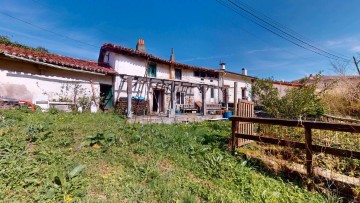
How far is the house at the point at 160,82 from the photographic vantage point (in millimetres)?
13661

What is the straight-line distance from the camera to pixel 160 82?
46.1 ft

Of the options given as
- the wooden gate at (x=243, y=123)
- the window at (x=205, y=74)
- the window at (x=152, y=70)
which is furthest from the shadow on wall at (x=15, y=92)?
the window at (x=205, y=74)

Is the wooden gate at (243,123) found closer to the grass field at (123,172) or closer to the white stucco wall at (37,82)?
the grass field at (123,172)

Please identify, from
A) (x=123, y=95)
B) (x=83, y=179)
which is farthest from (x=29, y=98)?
(x=83, y=179)

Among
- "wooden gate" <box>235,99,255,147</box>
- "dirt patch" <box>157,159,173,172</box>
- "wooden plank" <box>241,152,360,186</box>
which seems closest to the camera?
"wooden plank" <box>241,152,360,186</box>

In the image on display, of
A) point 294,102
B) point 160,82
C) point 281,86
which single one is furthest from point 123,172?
point 281,86

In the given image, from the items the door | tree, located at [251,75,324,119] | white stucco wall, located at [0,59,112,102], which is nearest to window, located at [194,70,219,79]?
the door

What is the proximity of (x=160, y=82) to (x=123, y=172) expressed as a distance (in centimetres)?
1110

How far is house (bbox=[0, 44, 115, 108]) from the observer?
895 cm

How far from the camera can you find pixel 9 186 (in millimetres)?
2512

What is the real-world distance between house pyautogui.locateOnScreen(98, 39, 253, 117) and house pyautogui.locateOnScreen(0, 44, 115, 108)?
6.26 ft

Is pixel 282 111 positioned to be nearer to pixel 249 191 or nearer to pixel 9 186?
pixel 249 191

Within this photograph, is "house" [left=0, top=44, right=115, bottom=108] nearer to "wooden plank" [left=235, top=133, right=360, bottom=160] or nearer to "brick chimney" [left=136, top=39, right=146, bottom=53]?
"brick chimney" [left=136, top=39, right=146, bottom=53]

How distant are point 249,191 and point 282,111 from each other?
599 cm
